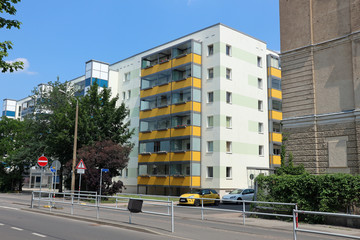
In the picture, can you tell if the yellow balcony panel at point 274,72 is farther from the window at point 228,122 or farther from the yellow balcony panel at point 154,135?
the yellow balcony panel at point 154,135

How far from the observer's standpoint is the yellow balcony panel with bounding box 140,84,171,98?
46.0 meters

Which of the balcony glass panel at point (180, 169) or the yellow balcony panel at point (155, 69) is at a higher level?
the yellow balcony panel at point (155, 69)

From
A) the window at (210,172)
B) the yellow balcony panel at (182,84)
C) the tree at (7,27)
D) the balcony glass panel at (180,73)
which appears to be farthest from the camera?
the balcony glass panel at (180,73)

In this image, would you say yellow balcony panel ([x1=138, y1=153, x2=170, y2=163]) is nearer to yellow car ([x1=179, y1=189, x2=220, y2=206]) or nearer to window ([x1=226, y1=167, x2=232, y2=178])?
window ([x1=226, y1=167, x2=232, y2=178])

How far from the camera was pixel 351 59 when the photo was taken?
20453 mm

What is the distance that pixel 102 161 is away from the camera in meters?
31.1

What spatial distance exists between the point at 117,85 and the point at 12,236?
1879 inches

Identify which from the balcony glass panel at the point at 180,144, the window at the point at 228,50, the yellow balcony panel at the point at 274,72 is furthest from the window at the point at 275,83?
the balcony glass panel at the point at 180,144

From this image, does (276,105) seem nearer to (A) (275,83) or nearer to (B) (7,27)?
(A) (275,83)

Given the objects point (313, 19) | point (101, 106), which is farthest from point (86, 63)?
point (313, 19)

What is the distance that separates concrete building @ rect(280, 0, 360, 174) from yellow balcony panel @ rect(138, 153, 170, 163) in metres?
22.7

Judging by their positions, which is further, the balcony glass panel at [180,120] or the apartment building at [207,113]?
the balcony glass panel at [180,120]

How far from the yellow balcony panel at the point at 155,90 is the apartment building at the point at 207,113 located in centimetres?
5

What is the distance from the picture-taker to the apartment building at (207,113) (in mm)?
41281
